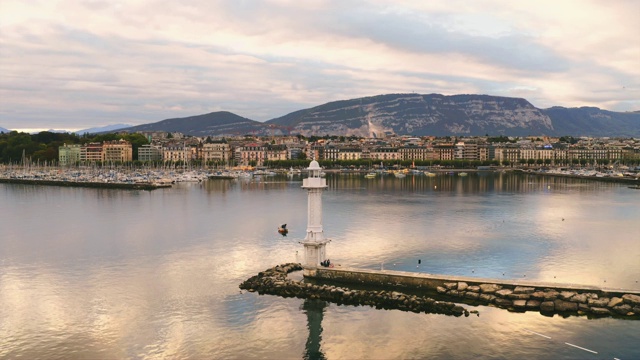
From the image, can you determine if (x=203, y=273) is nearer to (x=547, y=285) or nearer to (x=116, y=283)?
(x=116, y=283)

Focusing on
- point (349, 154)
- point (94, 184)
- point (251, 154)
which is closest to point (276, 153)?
point (251, 154)

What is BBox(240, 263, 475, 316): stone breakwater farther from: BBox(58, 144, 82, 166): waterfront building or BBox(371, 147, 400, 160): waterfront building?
BBox(371, 147, 400, 160): waterfront building

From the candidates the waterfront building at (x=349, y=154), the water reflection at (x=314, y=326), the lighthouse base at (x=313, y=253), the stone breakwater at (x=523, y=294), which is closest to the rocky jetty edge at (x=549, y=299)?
the stone breakwater at (x=523, y=294)

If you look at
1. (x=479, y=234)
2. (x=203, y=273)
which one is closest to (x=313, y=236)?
(x=203, y=273)

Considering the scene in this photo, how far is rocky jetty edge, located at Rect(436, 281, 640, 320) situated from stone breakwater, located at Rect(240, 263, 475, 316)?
3.68 ft

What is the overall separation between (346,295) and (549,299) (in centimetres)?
616

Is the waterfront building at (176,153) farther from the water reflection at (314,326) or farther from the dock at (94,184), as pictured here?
the water reflection at (314,326)

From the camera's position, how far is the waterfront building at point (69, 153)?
13638 cm

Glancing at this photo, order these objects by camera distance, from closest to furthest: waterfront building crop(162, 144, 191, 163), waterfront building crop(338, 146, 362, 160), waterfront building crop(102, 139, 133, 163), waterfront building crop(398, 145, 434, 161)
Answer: waterfront building crop(102, 139, 133, 163)
waterfront building crop(162, 144, 191, 163)
waterfront building crop(338, 146, 362, 160)
waterfront building crop(398, 145, 434, 161)

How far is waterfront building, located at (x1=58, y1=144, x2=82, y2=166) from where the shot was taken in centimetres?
13638

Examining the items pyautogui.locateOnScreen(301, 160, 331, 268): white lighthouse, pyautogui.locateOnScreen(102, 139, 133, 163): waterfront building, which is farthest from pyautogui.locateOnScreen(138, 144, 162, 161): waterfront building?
pyautogui.locateOnScreen(301, 160, 331, 268): white lighthouse

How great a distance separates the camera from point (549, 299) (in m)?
17.3

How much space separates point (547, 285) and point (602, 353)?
386 cm

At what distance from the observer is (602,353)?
1434 centimetres
